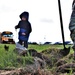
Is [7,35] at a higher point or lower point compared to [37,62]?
→ lower

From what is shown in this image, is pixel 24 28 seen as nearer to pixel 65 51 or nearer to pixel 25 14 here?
pixel 25 14

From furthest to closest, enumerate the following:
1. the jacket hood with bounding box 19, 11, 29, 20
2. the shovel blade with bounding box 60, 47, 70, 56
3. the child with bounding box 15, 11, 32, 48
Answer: the child with bounding box 15, 11, 32, 48, the jacket hood with bounding box 19, 11, 29, 20, the shovel blade with bounding box 60, 47, 70, 56

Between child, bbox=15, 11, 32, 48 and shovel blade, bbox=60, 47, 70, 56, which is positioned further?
child, bbox=15, 11, 32, 48

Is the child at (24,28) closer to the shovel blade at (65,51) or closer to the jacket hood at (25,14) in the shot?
the jacket hood at (25,14)

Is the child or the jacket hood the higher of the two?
the jacket hood

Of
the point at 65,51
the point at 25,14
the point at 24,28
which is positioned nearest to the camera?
the point at 65,51

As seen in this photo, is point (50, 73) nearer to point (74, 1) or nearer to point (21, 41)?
point (74, 1)

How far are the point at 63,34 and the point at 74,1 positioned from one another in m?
1.71

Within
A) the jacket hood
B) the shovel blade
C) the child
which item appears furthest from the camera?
the child

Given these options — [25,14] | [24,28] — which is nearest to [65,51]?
[25,14]

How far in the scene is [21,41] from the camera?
421 inches

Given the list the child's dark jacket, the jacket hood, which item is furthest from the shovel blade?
the child's dark jacket

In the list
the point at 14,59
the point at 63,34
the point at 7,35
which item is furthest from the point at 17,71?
the point at 7,35

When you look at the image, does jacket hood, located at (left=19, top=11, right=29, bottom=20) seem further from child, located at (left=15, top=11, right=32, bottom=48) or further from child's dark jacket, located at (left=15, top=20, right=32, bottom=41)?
child's dark jacket, located at (left=15, top=20, right=32, bottom=41)
